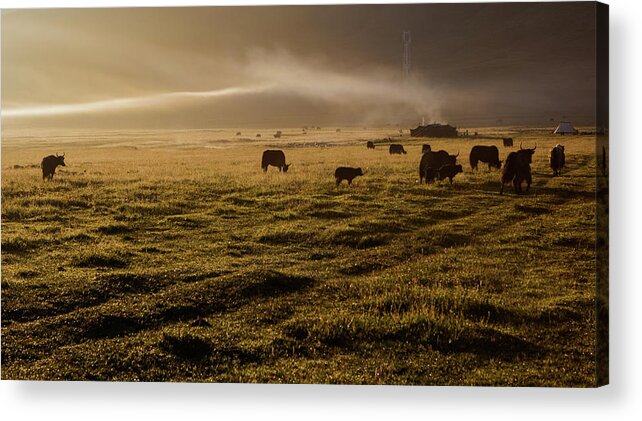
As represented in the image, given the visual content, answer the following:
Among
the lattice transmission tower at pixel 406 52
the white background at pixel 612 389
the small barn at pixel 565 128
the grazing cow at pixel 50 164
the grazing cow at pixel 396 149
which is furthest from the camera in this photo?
the grazing cow at pixel 50 164

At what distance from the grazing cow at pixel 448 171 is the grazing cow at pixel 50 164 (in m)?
3.69

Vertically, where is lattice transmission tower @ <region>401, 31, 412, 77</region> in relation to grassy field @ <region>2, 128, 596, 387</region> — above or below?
above

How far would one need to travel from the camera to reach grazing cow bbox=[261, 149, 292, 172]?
998cm

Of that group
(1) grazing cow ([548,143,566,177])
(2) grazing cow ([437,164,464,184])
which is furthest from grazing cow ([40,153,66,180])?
(1) grazing cow ([548,143,566,177])

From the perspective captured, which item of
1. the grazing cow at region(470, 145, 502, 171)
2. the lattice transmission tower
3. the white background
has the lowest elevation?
the white background

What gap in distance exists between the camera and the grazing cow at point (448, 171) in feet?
32.1

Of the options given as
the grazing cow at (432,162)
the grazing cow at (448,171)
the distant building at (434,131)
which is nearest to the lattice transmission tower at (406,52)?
the distant building at (434,131)

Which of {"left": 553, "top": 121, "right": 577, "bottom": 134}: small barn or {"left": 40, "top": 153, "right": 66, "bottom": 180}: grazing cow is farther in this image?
{"left": 40, "top": 153, "right": 66, "bottom": 180}: grazing cow

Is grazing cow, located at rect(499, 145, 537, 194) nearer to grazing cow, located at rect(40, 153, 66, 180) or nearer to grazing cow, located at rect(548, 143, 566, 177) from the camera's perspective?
grazing cow, located at rect(548, 143, 566, 177)

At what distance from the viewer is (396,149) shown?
32.4ft

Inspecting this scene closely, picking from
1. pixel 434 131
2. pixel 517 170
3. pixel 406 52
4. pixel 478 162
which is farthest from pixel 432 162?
pixel 406 52

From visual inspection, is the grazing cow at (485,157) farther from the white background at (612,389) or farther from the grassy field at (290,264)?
the white background at (612,389)

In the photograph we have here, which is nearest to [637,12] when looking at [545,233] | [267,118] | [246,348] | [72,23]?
[545,233]

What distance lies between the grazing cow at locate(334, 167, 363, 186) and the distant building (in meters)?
0.69
